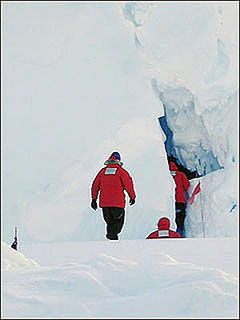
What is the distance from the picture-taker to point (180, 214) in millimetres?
7945

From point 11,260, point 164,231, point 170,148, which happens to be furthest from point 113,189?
point 170,148

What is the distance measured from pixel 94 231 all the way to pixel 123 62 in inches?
81.0

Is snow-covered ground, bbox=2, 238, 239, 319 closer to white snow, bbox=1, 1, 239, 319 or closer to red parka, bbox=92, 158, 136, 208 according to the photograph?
red parka, bbox=92, 158, 136, 208

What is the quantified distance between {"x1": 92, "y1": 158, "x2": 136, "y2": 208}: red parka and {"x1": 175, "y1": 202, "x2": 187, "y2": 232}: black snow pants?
7.32ft

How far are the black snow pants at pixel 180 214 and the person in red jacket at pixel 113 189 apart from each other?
7.07ft

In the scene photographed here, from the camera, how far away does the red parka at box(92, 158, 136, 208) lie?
5652 millimetres

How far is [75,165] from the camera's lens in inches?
273

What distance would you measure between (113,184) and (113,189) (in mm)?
57

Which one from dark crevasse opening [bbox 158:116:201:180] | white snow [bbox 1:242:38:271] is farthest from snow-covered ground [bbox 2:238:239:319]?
dark crevasse opening [bbox 158:116:201:180]

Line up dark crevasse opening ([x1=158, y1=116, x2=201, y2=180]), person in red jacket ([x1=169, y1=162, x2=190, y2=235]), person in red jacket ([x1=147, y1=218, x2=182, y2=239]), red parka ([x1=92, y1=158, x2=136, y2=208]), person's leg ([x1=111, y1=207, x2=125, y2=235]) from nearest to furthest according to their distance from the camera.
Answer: person in red jacket ([x1=147, y1=218, x2=182, y2=239]) → red parka ([x1=92, y1=158, x2=136, y2=208]) → person's leg ([x1=111, y1=207, x2=125, y2=235]) → person in red jacket ([x1=169, y1=162, x2=190, y2=235]) → dark crevasse opening ([x1=158, y1=116, x2=201, y2=180])

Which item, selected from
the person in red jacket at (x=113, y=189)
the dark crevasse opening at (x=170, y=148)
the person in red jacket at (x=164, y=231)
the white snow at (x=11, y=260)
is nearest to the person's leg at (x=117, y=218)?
the person in red jacket at (x=113, y=189)

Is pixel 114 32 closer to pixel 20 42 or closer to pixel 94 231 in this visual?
pixel 20 42

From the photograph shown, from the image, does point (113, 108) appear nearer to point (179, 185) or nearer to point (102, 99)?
point (102, 99)

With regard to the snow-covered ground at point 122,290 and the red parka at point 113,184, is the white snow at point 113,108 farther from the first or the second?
the snow-covered ground at point 122,290
